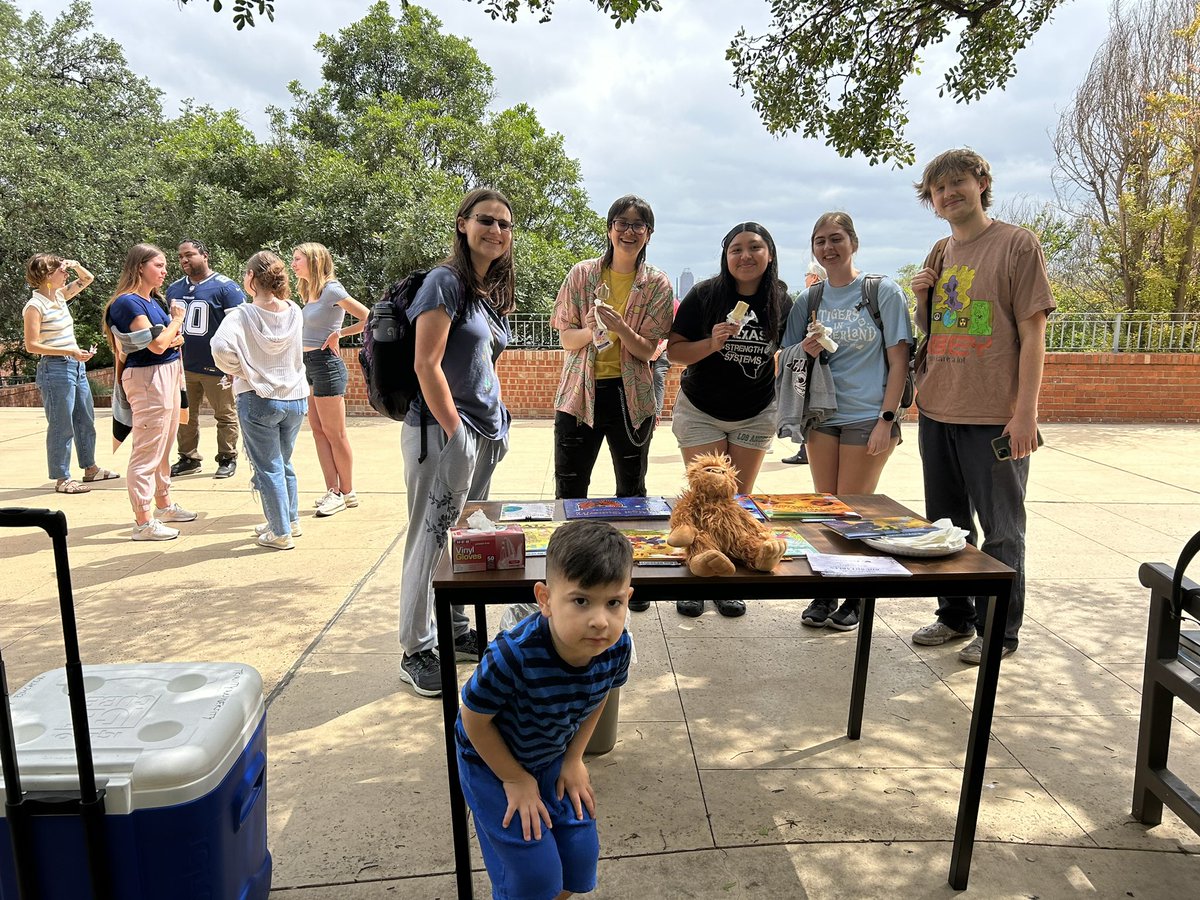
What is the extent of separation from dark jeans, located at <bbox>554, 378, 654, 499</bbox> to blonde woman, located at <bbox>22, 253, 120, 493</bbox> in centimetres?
506

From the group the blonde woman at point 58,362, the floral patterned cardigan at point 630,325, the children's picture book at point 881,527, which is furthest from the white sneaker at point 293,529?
the children's picture book at point 881,527

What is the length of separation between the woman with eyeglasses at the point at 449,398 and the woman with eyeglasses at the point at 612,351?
2.08 feet

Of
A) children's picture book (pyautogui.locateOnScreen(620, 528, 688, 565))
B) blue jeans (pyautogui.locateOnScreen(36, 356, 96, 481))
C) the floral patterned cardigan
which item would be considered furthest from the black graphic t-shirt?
blue jeans (pyautogui.locateOnScreen(36, 356, 96, 481))

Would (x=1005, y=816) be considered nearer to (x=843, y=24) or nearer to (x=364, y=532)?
(x=364, y=532)

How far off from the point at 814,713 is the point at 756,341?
1.76m

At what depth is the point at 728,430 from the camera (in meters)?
3.93

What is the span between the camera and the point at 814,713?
3131 mm

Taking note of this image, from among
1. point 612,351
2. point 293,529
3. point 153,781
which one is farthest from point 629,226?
point 293,529

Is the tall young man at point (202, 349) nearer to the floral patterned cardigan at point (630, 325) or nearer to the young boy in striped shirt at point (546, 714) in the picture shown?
the floral patterned cardigan at point (630, 325)

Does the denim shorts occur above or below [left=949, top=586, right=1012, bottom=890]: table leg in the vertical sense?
above

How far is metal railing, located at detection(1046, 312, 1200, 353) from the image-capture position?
38.8 feet

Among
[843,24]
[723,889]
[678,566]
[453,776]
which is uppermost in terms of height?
[843,24]

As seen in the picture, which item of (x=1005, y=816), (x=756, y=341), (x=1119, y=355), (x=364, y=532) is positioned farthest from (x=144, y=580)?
(x=1119, y=355)

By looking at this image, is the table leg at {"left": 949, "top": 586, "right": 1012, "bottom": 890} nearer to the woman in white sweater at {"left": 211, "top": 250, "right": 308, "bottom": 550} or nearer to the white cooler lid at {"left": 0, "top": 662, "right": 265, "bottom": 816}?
the white cooler lid at {"left": 0, "top": 662, "right": 265, "bottom": 816}
